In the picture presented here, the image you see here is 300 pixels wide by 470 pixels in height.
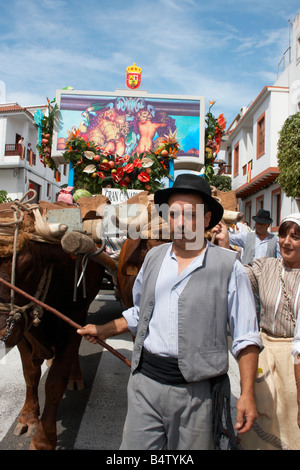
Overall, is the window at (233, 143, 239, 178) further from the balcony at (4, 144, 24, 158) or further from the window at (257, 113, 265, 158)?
the balcony at (4, 144, 24, 158)

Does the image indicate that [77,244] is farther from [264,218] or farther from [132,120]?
[132,120]

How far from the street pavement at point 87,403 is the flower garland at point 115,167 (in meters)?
2.59

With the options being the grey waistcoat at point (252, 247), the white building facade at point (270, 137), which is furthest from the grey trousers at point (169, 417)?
the white building facade at point (270, 137)

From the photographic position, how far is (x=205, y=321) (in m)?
1.94

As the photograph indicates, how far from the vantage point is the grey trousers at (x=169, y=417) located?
192 cm

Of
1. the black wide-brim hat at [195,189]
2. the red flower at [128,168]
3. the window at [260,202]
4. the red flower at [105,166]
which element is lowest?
the black wide-brim hat at [195,189]

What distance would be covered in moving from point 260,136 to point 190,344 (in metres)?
21.5

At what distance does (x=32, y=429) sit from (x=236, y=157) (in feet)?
86.9

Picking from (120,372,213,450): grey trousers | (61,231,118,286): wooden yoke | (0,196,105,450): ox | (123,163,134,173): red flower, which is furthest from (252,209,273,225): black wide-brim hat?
(120,372,213,450): grey trousers

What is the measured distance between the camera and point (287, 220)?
102 inches

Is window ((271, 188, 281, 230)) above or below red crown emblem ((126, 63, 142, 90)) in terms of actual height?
below

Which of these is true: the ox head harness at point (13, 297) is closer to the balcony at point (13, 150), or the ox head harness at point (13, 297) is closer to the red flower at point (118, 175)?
the red flower at point (118, 175)

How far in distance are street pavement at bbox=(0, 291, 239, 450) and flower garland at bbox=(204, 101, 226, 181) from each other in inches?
139

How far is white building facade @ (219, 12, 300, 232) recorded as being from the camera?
1812 cm
